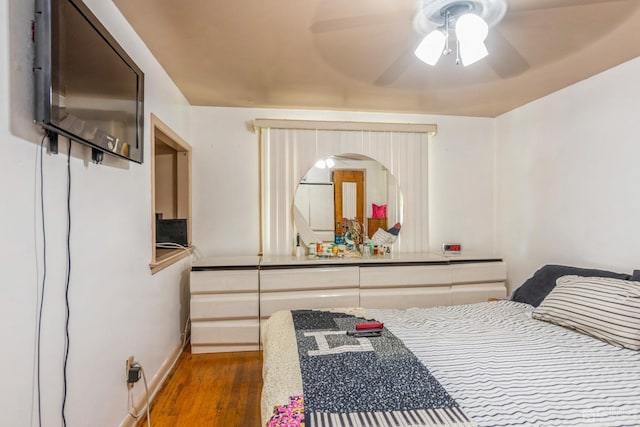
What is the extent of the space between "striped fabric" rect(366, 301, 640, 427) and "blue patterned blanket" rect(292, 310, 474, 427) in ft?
0.27

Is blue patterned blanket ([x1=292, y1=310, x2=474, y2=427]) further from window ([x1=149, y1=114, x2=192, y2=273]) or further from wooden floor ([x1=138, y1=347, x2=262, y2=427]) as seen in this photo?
window ([x1=149, y1=114, x2=192, y2=273])

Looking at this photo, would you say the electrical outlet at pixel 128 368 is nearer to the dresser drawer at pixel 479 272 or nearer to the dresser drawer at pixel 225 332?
the dresser drawer at pixel 225 332

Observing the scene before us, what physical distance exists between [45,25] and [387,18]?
4.92 feet

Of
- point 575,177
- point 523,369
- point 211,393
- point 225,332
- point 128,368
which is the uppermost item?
point 575,177

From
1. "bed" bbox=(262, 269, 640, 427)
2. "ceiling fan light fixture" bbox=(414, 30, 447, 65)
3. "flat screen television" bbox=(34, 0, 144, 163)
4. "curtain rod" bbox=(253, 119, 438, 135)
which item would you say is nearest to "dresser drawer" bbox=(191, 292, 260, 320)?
"bed" bbox=(262, 269, 640, 427)

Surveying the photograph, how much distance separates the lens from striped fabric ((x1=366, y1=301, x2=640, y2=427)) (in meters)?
1.07

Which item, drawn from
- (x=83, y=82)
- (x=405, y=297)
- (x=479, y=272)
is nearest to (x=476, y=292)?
(x=479, y=272)

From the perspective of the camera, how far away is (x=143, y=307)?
2.02 meters

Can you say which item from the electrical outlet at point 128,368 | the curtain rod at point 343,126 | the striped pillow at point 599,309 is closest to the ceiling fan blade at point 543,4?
the striped pillow at point 599,309

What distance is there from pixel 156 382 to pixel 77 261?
1.30 m

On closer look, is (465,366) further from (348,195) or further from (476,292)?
(348,195)

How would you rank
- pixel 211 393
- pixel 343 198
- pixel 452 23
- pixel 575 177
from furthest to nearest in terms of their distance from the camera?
pixel 343 198 < pixel 575 177 < pixel 211 393 < pixel 452 23

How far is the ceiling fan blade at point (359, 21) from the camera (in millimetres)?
1711

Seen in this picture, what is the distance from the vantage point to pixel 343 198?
346 cm
